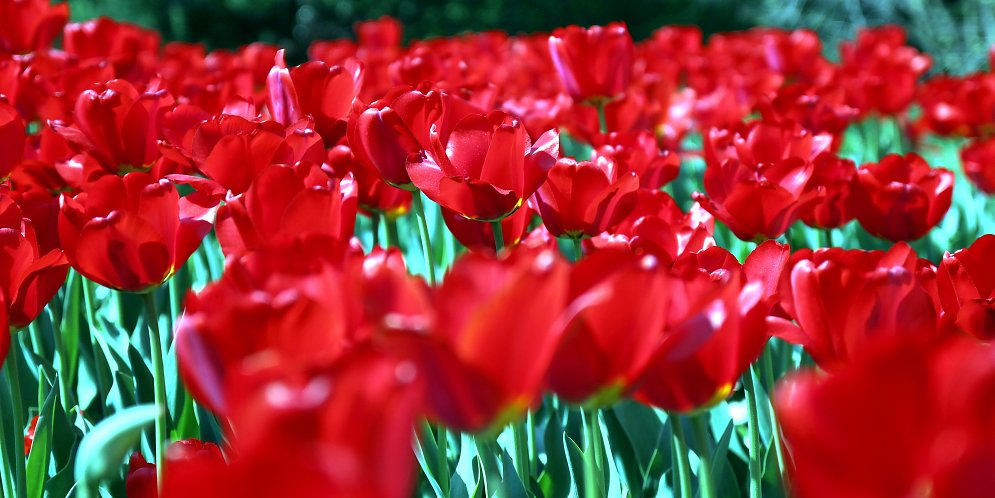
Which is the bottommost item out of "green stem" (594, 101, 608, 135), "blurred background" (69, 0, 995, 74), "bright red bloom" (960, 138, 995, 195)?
"blurred background" (69, 0, 995, 74)

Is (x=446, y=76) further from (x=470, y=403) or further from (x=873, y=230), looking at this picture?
(x=470, y=403)

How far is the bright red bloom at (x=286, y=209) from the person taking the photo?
2.98 ft

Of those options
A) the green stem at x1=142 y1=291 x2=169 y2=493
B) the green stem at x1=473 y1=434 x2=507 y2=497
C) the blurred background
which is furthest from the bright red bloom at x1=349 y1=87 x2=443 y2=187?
the blurred background

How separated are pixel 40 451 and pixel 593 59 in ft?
4.15

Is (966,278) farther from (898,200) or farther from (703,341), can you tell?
(898,200)

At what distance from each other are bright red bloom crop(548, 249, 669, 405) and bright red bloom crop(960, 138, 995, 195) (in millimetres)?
1586

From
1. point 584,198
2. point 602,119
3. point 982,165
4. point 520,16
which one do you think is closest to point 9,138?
point 584,198

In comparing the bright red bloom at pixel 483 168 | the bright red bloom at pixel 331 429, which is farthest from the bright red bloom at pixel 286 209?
the bright red bloom at pixel 331 429

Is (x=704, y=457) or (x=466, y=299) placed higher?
(x=466, y=299)

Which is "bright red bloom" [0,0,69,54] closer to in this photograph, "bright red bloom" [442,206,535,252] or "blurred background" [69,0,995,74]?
"bright red bloom" [442,206,535,252]

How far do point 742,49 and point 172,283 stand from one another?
3.03 m

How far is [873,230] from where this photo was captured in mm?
1529

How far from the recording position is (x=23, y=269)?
3.18 feet

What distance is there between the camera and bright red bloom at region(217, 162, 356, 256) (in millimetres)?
908
